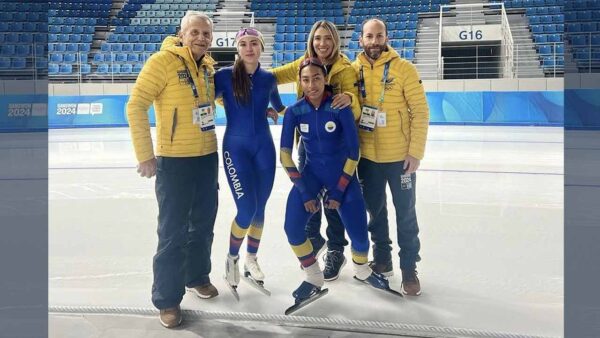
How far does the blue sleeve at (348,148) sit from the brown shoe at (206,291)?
0.88 m

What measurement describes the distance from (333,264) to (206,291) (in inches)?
31.3

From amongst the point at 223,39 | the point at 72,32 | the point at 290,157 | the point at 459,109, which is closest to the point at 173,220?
the point at 290,157

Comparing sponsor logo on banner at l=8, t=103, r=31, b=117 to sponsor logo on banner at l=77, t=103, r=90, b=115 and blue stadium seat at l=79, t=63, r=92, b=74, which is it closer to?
sponsor logo on banner at l=77, t=103, r=90, b=115

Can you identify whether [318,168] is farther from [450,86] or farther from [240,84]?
[450,86]

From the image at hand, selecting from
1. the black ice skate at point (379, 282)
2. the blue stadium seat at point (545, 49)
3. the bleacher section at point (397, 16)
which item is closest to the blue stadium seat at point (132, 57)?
the bleacher section at point (397, 16)

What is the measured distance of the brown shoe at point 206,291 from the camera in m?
3.18

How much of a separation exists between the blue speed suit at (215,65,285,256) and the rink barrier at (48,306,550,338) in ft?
1.58

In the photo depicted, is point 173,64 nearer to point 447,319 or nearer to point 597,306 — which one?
point 447,319

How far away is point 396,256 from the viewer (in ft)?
13.2

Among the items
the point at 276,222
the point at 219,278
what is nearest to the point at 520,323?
the point at 219,278

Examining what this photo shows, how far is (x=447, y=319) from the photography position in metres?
2.84

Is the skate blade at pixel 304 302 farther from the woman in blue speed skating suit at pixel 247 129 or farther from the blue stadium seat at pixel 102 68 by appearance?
the blue stadium seat at pixel 102 68

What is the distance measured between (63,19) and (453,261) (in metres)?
18.6

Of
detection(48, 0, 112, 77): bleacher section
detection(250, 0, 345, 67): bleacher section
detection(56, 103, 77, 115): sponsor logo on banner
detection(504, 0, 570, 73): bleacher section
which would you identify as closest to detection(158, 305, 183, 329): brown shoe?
detection(56, 103, 77, 115): sponsor logo on banner
